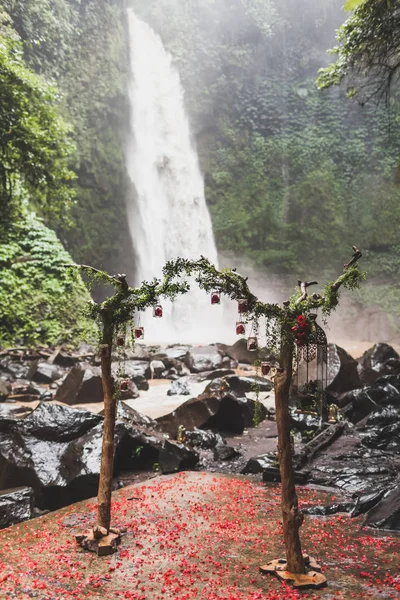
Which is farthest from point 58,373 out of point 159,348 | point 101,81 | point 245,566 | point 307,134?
point 307,134

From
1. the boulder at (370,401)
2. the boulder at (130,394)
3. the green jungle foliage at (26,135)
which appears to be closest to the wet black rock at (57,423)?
the boulder at (130,394)

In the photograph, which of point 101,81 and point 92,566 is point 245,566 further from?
point 101,81

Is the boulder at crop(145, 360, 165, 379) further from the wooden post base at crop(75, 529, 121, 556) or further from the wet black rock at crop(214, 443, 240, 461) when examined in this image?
the wooden post base at crop(75, 529, 121, 556)

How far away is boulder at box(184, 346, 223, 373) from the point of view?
60.8ft

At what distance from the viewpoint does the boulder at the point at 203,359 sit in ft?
60.8

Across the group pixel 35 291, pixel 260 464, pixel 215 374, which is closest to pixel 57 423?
pixel 260 464

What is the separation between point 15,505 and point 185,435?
14.2 feet

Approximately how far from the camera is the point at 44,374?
15.9 metres

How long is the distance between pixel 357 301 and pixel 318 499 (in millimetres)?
24902

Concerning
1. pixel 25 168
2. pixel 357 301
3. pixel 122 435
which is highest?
pixel 25 168

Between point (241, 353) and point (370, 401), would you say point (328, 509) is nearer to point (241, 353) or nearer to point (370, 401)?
point (370, 401)

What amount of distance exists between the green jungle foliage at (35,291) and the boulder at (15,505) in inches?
486

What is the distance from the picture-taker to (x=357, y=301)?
30.6 m

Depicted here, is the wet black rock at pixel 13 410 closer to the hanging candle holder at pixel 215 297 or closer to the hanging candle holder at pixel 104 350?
the hanging candle holder at pixel 104 350
